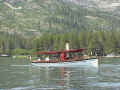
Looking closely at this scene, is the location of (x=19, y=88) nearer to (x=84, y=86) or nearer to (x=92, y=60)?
(x=84, y=86)

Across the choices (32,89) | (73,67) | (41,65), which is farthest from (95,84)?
(41,65)

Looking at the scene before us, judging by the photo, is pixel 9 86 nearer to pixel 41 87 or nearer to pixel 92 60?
pixel 41 87

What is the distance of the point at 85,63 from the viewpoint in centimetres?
11225

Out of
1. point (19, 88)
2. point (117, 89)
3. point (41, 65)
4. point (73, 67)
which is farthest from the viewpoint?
point (41, 65)

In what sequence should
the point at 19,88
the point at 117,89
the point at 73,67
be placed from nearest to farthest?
the point at 117,89
the point at 19,88
the point at 73,67

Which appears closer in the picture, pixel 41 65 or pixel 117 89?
pixel 117 89

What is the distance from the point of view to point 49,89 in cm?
5628

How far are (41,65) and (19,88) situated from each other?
63032 millimetres

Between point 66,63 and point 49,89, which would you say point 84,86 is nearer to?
point 49,89

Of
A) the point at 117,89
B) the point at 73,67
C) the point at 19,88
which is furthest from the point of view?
the point at 73,67

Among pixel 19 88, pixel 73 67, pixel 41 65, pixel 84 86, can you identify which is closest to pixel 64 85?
pixel 84 86

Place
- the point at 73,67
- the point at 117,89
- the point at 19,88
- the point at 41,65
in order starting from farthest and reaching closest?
the point at 41,65 → the point at 73,67 → the point at 19,88 → the point at 117,89

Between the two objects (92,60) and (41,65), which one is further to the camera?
(41,65)

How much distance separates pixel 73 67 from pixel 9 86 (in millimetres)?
51637
